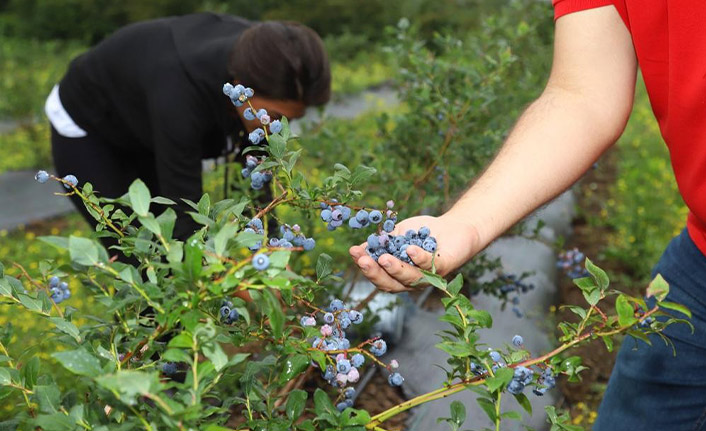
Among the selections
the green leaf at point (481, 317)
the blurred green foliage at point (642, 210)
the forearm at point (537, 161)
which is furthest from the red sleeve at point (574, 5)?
the blurred green foliage at point (642, 210)

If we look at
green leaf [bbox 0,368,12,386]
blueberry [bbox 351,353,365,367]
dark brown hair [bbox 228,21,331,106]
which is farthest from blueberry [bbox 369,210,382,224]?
dark brown hair [bbox 228,21,331,106]

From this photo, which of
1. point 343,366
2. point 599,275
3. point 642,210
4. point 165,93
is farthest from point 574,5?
point 642,210

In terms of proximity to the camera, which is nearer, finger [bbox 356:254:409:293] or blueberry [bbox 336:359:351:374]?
blueberry [bbox 336:359:351:374]

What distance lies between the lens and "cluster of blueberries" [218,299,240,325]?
1.05 m

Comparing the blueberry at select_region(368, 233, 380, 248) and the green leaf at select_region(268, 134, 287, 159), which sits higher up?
the green leaf at select_region(268, 134, 287, 159)

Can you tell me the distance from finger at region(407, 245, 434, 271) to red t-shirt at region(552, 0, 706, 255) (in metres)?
0.63

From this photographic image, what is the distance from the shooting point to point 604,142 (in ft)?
4.83

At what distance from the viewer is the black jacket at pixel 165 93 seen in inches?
90.8

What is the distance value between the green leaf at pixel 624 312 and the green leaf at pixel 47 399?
2.40 feet

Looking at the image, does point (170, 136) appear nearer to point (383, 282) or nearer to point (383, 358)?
point (383, 358)

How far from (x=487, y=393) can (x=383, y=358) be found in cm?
164

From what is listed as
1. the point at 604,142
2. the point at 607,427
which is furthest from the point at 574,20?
the point at 607,427

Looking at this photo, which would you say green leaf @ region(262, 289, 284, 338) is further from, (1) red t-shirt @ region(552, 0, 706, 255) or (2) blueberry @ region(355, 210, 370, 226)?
(1) red t-shirt @ region(552, 0, 706, 255)

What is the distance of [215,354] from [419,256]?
0.39 m
